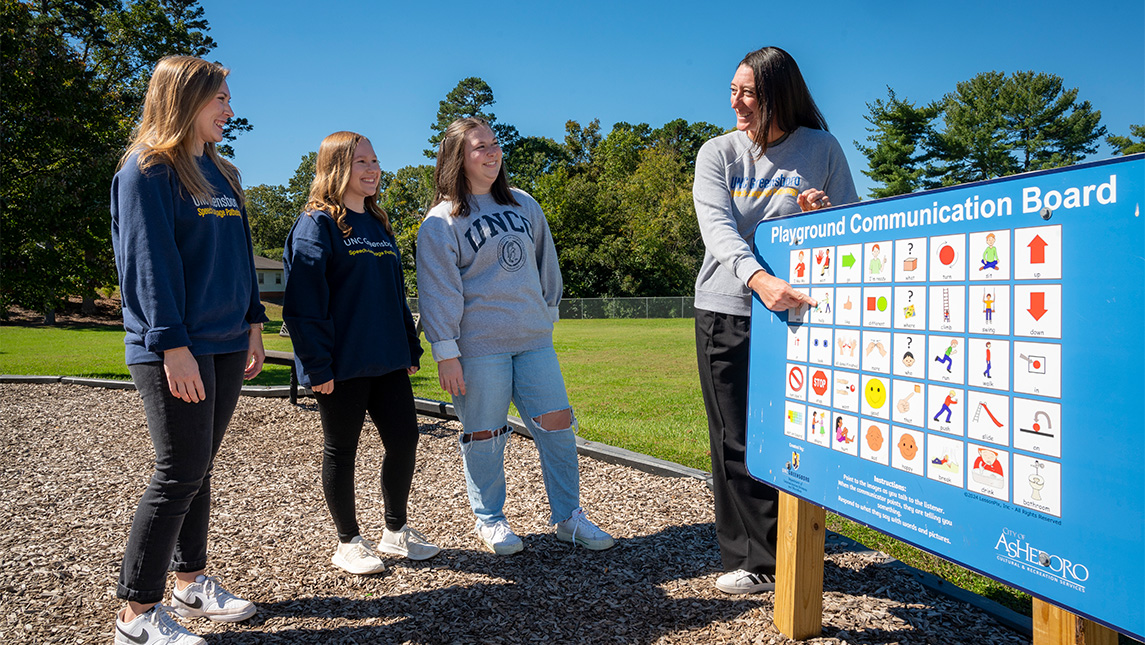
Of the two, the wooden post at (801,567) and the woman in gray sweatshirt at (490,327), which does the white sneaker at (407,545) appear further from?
the wooden post at (801,567)

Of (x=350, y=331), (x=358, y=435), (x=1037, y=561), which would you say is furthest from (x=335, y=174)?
(x=1037, y=561)

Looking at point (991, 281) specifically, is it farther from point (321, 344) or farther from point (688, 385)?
point (688, 385)

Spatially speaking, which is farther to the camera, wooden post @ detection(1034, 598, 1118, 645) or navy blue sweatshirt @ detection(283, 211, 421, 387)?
navy blue sweatshirt @ detection(283, 211, 421, 387)

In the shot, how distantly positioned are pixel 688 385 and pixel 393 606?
26.2 feet

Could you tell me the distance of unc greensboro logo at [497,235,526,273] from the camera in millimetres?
3498

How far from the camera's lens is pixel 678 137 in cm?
6925

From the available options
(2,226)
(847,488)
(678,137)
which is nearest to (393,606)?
(847,488)

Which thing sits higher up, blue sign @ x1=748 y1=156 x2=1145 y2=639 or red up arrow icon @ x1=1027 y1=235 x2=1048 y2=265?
red up arrow icon @ x1=1027 y1=235 x2=1048 y2=265

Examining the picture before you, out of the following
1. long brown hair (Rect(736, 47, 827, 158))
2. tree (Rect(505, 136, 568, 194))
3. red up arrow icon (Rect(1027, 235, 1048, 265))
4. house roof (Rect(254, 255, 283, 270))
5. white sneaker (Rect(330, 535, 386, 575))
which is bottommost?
white sneaker (Rect(330, 535, 386, 575))

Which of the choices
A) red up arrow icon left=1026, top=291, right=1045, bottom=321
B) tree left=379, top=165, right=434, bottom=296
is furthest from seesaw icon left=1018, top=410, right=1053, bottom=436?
tree left=379, top=165, right=434, bottom=296

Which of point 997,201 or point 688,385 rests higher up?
point 997,201

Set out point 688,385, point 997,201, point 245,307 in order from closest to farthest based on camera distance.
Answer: point 997,201 < point 245,307 < point 688,385

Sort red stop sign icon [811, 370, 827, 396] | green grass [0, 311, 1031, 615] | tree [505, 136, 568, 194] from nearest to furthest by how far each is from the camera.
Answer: red stop sign icon [811, 370, 827, 396], green grass [0, 311, 1031, 615], tree [505, 136, 568, 194]

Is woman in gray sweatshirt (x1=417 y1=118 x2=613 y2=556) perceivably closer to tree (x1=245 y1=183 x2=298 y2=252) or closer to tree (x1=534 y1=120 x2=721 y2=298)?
tree (x1=534 y1=120 x2=721 y2=298)
